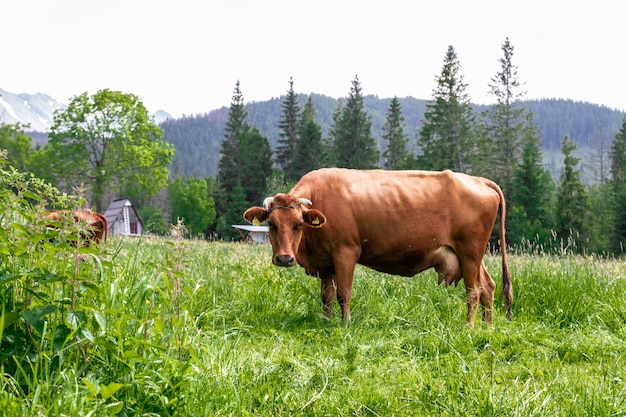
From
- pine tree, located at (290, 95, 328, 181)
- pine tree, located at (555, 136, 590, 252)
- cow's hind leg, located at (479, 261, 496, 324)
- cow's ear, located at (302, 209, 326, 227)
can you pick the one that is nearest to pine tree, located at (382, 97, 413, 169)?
pine tree, located at (290, 95, 328, 181)

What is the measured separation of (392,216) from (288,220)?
1367 millimetres

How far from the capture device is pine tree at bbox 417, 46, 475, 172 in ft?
156

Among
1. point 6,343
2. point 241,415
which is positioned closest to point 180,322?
point 241,415

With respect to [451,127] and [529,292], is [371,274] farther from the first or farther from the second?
[451,127]

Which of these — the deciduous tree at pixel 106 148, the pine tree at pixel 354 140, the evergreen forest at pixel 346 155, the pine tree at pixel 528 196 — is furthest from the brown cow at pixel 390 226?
the pine tree at pixel 354 140

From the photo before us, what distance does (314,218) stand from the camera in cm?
612

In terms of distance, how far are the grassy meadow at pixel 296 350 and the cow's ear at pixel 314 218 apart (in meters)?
0.95

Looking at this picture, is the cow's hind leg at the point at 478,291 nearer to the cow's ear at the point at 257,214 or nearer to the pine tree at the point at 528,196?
the cow's ear at the point at 257,214

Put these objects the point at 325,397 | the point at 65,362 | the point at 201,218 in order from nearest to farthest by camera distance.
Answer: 1. the point at 65,362
2. the point at 325,397
3. the point at 201,218

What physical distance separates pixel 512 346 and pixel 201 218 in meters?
68.6

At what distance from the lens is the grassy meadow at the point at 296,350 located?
295 centimetres

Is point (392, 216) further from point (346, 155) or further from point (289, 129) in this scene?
point (289, 129)

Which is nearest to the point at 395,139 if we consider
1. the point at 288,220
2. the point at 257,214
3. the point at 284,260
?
the point at 257,214

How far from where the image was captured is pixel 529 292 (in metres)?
7.16
